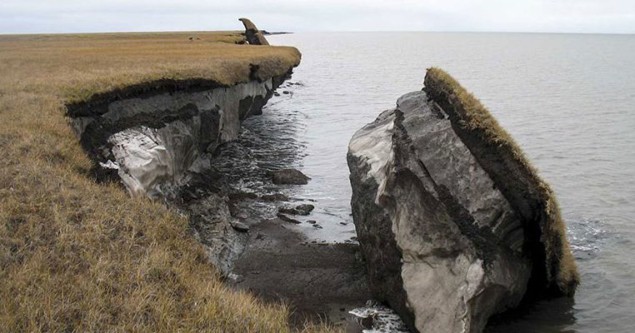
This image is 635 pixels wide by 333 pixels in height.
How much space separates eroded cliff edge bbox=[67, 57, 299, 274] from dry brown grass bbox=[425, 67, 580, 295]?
8237 millimetres

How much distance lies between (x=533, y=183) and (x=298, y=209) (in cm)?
1168

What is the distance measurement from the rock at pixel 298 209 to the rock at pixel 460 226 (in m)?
6.65

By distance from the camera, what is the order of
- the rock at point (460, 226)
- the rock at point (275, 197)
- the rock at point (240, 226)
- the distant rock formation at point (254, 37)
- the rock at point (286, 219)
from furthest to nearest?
the distant rock formation at point (254, 37), the rock at point (275, 197), the rock at point (286, 219), the rock at point (240, 226), the rock at point (460, 226)

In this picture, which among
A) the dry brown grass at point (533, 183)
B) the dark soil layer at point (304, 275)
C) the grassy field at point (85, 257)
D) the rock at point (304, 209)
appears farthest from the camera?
the rock at point (304, 209)

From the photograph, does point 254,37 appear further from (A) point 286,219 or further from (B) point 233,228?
(B) point 233,228

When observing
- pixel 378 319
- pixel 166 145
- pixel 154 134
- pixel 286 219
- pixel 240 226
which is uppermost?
pixel 154 134

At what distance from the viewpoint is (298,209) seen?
75.8 ft

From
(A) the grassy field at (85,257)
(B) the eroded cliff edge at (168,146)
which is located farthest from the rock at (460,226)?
(B) the eroded cliff edge at (168,146)

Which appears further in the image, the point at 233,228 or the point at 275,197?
the point at 275,197

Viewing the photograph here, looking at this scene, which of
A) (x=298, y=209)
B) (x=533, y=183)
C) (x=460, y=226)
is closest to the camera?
(x=533, y=183)

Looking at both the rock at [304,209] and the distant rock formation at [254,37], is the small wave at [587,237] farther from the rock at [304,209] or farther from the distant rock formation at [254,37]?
the distant rock formation at [254,37]

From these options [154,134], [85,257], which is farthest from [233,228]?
[85,257]

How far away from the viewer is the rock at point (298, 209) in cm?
2275

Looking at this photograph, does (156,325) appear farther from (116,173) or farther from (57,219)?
(116,173)
